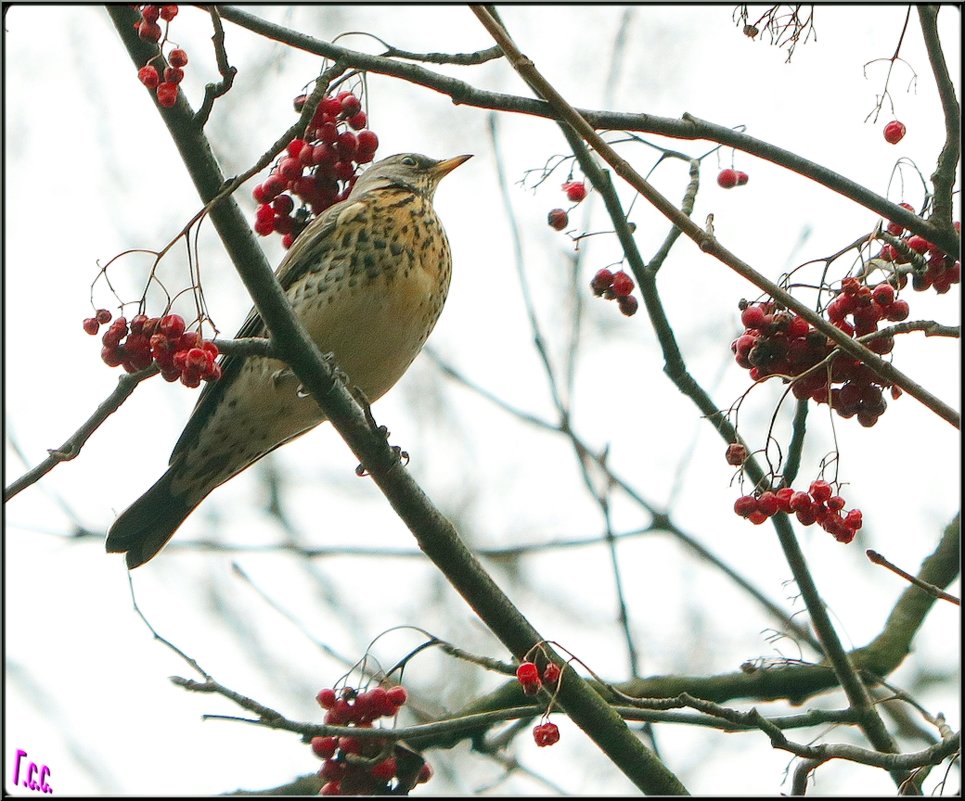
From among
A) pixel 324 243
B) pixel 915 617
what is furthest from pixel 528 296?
pixel 915 617

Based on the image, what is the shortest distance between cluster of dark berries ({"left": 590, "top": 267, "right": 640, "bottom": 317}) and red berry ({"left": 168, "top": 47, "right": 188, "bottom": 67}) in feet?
4.37

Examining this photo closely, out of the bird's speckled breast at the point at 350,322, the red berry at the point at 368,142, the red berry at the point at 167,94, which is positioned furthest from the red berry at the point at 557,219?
the red berry at the point at 167,94

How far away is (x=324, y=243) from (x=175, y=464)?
117cm

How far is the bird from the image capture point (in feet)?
15.5

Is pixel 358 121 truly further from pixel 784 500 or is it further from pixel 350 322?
Answer: pixel 784 500

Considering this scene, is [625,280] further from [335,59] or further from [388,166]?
[388,166]

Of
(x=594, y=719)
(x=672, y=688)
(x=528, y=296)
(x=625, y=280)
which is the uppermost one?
(x=528, y=296)

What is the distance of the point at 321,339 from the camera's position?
469 centimetres

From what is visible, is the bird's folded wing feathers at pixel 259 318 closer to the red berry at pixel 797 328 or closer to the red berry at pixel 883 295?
the red berry at pixel 797 328

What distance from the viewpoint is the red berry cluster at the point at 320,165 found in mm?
3533

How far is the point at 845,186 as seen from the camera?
254cm

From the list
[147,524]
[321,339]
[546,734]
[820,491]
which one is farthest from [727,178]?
[147,524]

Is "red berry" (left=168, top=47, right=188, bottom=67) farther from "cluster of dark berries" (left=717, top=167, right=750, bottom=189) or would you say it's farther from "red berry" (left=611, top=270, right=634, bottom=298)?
"cluster of dark berries" (left=717, top=167, right=750, bottom=189)

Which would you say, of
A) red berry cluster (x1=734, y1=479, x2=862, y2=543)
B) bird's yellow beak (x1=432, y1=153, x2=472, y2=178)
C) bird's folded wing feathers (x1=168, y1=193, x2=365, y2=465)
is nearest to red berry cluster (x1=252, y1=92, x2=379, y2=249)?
bird's folded wing feathers (x1=168, y1=193, x2=365, y2=465)
